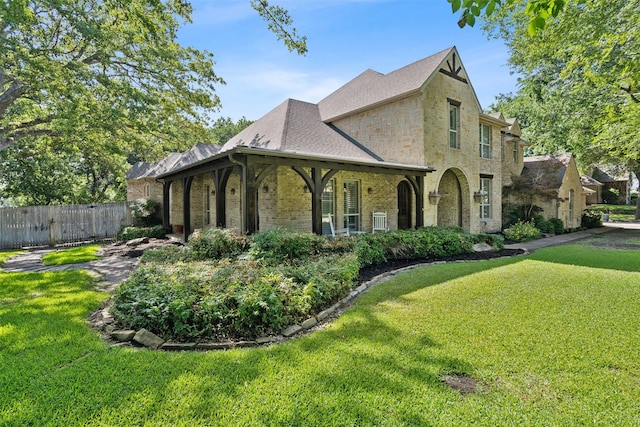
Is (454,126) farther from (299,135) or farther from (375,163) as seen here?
(299,135)

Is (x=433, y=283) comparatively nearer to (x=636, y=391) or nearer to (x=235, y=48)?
(x=636, y=391)

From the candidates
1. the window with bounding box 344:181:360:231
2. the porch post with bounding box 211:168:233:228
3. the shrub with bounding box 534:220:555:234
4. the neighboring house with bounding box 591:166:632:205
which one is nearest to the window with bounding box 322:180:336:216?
the window with bounding box 344:181:360:231

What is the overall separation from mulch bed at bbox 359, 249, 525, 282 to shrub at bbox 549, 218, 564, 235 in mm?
8304

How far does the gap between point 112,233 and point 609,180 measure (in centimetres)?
5411

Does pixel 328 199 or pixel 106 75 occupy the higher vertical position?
pixel 106 75

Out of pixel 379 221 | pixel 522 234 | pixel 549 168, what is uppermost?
pixel 549 168

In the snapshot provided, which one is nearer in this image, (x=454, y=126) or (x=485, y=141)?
(x=454, y=126)

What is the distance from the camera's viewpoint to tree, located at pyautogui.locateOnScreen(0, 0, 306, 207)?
950 cm

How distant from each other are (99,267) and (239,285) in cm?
644

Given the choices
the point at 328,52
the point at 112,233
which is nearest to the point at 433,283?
the point at 328,52

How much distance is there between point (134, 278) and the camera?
5586mm

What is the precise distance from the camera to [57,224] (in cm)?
1398

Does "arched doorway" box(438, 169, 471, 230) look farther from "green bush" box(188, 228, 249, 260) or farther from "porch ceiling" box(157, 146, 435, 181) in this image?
"green bush" box(188, 228, 249, 260)

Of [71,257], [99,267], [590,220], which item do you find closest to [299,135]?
[99,267]
